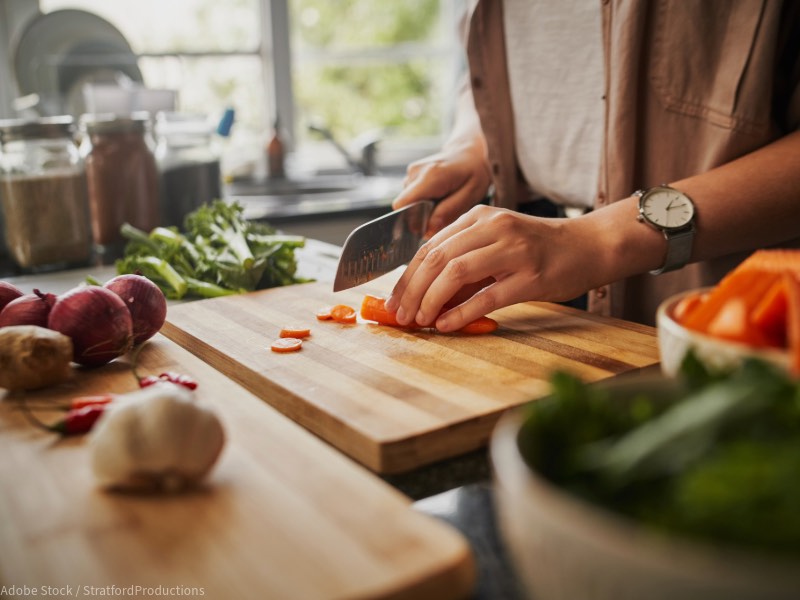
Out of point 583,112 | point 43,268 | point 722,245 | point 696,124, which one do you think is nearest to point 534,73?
point 583,112

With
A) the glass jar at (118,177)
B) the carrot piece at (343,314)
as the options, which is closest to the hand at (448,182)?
the carrot piece at (343,314)

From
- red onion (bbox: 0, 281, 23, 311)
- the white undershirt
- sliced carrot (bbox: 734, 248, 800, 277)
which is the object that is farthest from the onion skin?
the white undershirt

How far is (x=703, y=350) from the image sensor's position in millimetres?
669

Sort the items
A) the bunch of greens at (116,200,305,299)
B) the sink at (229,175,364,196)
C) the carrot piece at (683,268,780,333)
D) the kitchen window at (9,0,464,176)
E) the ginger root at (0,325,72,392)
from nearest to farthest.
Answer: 1. the carrot piece at (683,268,780,333)
2. the ginger root at (0,325,72,392)
3. the bunch of greens at (116,200,305,299)
4. the sink at (229,175,364,196)
5. the kitchen window at (9,0,464,176)

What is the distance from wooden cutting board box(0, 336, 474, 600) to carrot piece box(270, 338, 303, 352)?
37cm

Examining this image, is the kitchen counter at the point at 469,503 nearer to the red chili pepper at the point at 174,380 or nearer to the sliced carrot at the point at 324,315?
the red chili pepper at the point at 174,380

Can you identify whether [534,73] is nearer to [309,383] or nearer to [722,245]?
[722,245]

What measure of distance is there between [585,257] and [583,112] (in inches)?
25.0

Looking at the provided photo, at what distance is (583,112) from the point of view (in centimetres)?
182

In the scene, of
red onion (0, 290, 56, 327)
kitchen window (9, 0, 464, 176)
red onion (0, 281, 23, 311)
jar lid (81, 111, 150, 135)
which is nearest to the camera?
red onion (0, 290, 56, 327)

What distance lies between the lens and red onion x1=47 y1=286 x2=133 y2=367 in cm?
109

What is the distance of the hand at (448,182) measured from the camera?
5.82 feet

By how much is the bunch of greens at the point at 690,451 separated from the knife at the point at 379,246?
89 centimetres

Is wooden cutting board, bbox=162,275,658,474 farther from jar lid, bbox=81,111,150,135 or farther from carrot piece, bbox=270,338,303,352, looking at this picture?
jar lid, bbox=81,111,150,135
